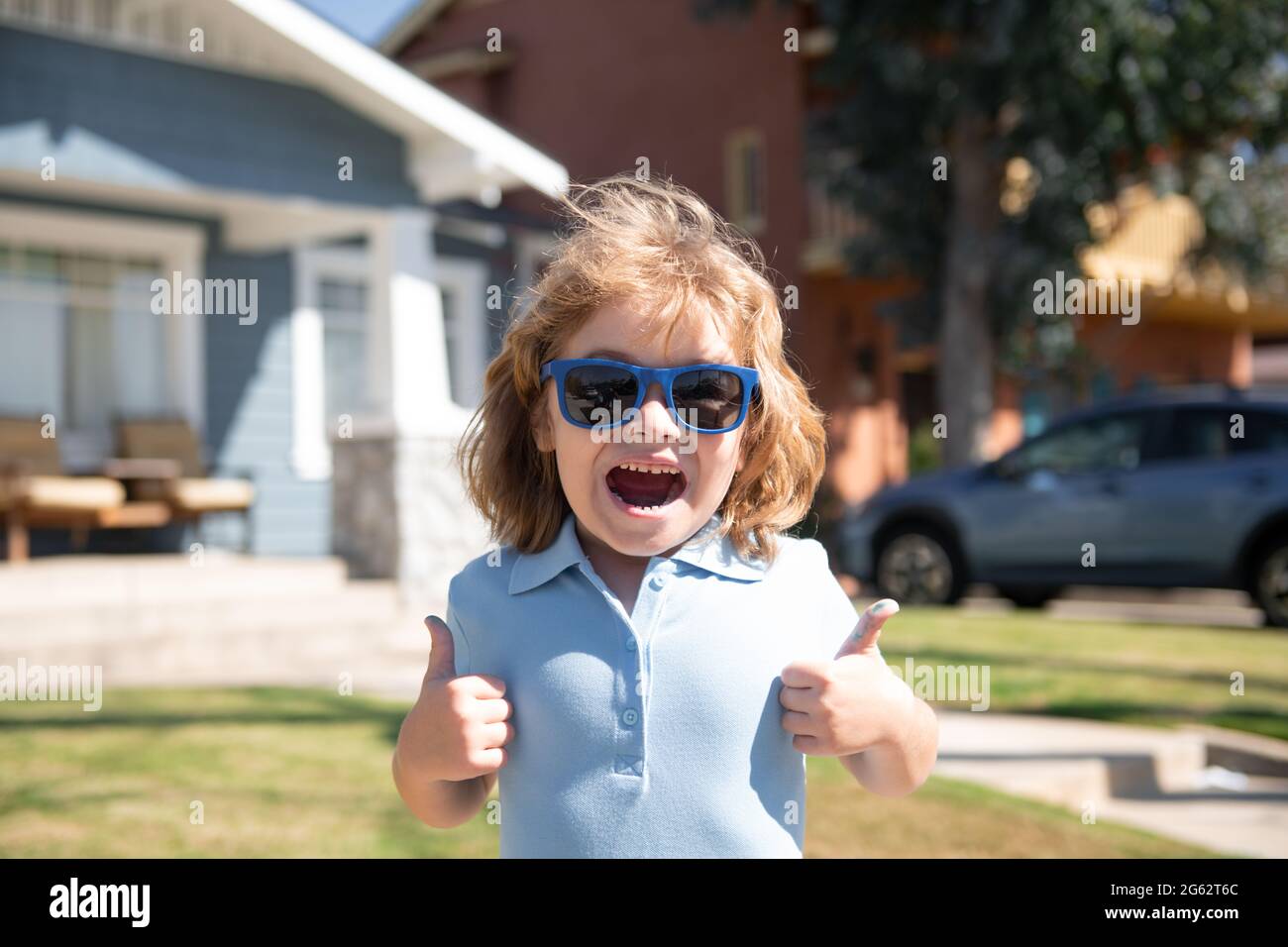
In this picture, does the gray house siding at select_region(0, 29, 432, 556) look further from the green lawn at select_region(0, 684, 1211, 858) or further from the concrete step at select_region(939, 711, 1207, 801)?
the concrete step at select_region(939, 711, 1207, 801)

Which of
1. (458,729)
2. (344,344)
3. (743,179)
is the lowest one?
(458,729)

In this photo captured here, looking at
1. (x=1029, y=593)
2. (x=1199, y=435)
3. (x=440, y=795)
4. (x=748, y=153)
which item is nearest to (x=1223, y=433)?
(x=1199, y=435)

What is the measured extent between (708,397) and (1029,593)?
350 inches

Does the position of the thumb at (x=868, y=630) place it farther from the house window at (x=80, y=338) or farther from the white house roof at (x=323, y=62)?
the house window at (x=80, y=338)

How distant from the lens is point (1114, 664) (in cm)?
686

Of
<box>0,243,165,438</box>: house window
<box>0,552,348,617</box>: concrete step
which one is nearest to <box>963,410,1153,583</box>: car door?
<box>0,552,348,617</box>: concrete step

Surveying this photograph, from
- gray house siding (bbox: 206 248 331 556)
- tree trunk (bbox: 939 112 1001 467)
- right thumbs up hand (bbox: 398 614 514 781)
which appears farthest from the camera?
tree trunk (bbox: 939 112 1001 467)

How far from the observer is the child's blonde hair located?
173cm

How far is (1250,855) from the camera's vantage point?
390 cm

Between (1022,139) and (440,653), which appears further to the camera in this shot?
(1022,139)

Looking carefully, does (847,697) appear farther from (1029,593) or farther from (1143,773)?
(1029,593)

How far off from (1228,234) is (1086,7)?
13.3ft

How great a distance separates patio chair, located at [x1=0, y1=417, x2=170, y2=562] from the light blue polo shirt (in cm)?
771
